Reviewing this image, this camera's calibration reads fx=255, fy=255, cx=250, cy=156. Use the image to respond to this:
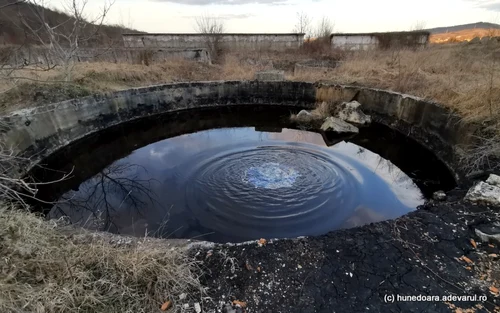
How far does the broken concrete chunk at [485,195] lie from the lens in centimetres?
298

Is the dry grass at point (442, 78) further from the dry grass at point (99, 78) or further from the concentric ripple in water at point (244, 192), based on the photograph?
the dry grass at point (99, 78)

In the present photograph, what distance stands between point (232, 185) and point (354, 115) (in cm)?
534

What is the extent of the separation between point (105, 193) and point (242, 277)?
3660 millimetres

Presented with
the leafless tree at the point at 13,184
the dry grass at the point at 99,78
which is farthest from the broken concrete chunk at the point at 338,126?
the leafless tree at the point at 13,184

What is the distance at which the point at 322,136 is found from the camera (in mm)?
Result: 7160

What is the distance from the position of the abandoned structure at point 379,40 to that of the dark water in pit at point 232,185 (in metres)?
12.8

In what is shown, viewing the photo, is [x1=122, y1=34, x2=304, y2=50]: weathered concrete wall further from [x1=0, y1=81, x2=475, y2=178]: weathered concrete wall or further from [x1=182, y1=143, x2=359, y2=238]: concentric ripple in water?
[x1=182, y1=143, x2=359, y2=238]: concentric ripple in water

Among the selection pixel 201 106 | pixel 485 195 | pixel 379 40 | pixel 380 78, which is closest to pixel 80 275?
pixel 485 195

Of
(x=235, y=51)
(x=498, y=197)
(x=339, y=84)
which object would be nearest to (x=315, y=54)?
(x=235, y=51)

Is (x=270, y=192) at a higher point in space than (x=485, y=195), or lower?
lower

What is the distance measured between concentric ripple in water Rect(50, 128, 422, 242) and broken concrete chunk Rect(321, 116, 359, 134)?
1249 mm

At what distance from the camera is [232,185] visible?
463 centimetres

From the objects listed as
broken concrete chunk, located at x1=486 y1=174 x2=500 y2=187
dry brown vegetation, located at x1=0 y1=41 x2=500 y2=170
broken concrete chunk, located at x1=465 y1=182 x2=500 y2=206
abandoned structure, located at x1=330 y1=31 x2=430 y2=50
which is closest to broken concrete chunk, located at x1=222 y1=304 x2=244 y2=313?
broken concrete chunk, located at x1=465 y1=182 x2=500 y2=206

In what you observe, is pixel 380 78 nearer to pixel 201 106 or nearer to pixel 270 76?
pixel 270 76
